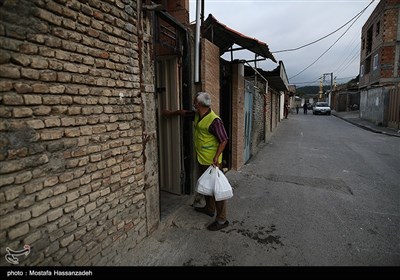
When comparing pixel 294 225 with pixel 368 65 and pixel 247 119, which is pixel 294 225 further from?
pixel 368 65

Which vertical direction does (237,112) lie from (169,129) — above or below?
above

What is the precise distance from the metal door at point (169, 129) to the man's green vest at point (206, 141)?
0.72 meters

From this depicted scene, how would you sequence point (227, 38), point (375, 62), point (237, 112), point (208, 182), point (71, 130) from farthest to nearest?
point (375, 62), point (237, 112), point (227, 38), point (208, 182), point (71, 130)

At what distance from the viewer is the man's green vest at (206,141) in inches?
132

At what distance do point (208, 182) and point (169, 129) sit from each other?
1400 mm

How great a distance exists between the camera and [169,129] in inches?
167

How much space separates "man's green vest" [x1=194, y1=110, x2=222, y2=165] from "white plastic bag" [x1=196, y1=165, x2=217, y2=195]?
0.67ft

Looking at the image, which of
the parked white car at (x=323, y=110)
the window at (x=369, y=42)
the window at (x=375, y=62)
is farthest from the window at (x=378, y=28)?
the parked white car at (x=323, y=110)

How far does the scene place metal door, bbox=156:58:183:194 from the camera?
13.3ft

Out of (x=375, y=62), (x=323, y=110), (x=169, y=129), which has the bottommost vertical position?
(x=169, y=129)

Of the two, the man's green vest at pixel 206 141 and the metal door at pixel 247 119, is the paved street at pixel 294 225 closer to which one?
the man's green vest at pixel 206 141

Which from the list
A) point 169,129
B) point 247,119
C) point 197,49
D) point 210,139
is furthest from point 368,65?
point 210,139

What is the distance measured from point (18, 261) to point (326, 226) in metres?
3.63

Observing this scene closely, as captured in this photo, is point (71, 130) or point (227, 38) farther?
point (227, 38)
